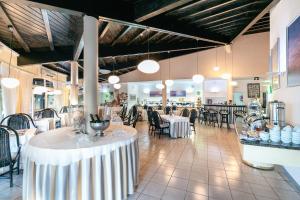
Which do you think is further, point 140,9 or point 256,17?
point 256,17

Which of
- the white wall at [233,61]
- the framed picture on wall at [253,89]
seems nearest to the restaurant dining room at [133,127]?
the white wall at [233,61]

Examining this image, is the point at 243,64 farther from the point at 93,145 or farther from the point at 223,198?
the point at 93,145

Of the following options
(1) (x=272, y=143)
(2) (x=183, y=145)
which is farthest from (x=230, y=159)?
(1) (x=272, y=143)

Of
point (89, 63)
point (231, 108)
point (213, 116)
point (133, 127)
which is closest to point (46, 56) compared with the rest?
point (89, 63)

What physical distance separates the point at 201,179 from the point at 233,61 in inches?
299

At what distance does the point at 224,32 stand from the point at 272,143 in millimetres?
4084

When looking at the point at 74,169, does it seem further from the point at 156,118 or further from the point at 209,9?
the point at 156,118

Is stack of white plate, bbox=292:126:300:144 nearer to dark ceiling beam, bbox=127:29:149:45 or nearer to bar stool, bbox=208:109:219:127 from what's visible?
dark ceiling beam, bbox=127:29:149:45

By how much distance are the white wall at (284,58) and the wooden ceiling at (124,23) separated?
326mm

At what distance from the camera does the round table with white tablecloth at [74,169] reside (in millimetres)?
1784

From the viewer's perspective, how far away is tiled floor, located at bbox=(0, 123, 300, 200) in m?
2.53

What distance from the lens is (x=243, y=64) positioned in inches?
344

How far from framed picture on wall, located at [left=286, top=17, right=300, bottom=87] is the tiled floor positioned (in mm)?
1665

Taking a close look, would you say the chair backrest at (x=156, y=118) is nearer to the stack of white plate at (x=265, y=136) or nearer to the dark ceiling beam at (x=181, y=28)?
the dark ceiling beam at (x=181, y=28)
